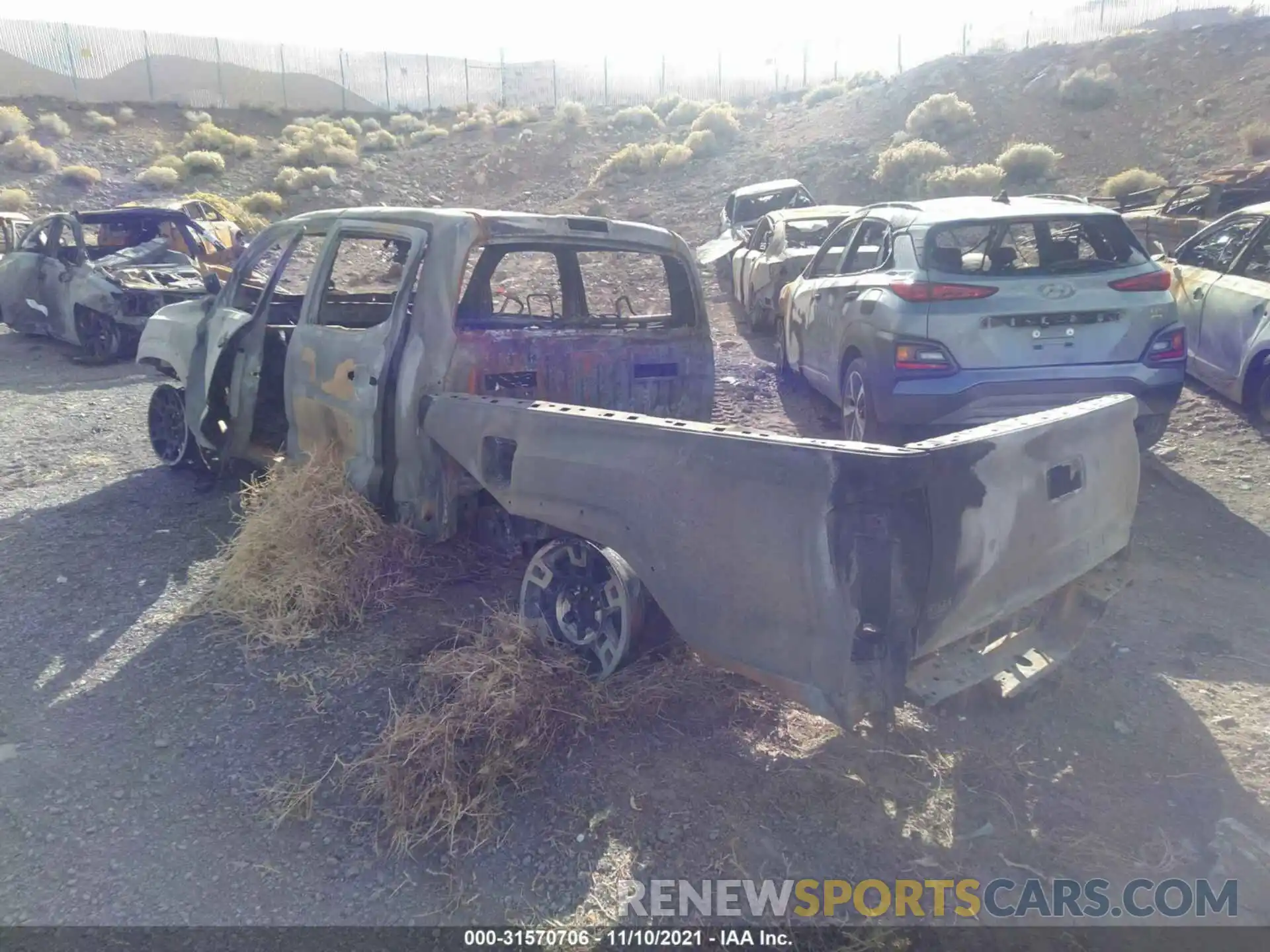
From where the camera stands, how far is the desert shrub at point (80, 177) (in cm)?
2927

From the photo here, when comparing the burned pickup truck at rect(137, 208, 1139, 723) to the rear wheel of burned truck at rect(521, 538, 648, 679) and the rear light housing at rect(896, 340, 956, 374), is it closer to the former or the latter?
the rear wheel of burned truck at rect(521, 538, 648, 679)

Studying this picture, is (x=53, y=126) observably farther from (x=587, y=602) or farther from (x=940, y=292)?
(x=587, y=602)

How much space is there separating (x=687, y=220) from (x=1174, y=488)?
757 inches

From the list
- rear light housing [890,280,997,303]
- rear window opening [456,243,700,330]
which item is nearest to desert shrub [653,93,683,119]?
rear window opening [456,243,700,330]

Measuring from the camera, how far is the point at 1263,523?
5969mm

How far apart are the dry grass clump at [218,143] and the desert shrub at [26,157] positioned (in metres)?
5.33

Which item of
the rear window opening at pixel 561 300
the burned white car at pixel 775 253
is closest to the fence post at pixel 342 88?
the burned white car at pixel 775 253

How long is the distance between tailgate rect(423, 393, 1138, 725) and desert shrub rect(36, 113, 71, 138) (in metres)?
37.8

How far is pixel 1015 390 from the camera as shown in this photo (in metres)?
5.84

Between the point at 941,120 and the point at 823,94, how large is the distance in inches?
518

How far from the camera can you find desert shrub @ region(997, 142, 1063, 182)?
2133 cm

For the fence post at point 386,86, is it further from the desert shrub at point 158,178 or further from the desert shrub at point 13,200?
the desert shrub at point 13,200

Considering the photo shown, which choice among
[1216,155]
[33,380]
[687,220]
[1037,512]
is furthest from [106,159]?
[1037,512]

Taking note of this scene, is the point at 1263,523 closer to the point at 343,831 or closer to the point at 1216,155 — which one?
the point at 343,831
